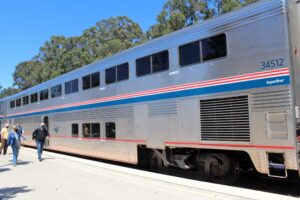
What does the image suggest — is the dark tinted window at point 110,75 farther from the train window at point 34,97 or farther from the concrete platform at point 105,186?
the train window at point 34,97

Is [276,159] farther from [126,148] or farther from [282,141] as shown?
[126,148]

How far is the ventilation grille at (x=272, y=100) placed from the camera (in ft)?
22.8

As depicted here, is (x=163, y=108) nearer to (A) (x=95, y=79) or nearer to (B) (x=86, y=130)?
(A) (x=95, y=79)

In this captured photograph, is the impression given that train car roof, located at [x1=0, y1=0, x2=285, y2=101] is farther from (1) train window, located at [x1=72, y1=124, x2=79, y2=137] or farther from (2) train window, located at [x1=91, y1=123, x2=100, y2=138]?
(1) train window, located at [x1=72, y1=124, x2=79, y2=137]

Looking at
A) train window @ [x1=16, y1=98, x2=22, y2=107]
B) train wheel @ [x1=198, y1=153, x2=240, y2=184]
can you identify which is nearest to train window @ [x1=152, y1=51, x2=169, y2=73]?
train wheel @ [x1=198, y1=153, x2=240, y2=184]

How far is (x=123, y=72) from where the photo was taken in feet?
39.9

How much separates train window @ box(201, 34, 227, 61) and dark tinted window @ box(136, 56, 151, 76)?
241 cm

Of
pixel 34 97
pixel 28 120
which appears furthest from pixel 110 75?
pixel 28 120

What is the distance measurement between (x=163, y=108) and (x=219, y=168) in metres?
2.35

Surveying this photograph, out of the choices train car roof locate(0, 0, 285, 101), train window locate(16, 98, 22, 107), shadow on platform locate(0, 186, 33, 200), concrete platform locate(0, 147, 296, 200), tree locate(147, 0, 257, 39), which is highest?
tree locate(147, 0, 257, 39)

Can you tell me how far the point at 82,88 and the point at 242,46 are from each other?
8.90 m

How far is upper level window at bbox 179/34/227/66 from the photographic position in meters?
8.39

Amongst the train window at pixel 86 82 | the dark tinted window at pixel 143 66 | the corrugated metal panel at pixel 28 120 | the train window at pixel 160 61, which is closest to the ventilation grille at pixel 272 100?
the train window at pixel 160 61

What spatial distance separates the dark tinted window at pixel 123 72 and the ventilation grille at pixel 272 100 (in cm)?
529
